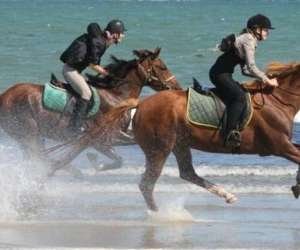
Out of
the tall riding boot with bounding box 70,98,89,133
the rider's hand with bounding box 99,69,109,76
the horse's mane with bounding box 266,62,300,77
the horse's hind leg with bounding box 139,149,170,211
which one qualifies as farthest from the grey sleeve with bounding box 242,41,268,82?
the tall riding boot with bounding box 70,98,89,133

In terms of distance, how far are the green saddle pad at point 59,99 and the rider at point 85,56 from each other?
0.10 metres

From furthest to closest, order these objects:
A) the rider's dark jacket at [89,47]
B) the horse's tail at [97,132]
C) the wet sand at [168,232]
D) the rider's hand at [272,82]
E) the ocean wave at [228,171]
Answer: the ocean wave at [228,171]
the rider's dark jacket at [89,47]
the horse's tail at [97,132]
the rider's hand at [272,82]
the wet sand at [168,232]

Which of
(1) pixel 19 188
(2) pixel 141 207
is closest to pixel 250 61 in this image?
(2) pixel 141 207

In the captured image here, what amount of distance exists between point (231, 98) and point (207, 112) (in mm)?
335

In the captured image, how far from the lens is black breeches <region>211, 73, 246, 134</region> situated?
12.9 m

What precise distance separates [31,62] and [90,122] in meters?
24.1

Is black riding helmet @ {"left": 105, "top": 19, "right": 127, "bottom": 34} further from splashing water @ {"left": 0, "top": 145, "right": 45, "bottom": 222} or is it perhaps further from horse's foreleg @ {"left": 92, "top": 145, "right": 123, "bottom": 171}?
splashing water @ {"left": 0, "top": 145, "right": 45, "bottom": 222}

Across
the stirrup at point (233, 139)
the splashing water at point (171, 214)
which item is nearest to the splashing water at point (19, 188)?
the splashing water at point (171, 214)

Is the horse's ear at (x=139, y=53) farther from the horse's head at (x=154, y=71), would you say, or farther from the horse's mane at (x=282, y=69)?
the horse's mane at (x=282, y=69)

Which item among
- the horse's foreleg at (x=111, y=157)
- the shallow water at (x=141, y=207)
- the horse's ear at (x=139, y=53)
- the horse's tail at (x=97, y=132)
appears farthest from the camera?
the horse's foreleg at (x=111, y=157)

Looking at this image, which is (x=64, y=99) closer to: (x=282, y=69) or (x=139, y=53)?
(x=139, y=53)

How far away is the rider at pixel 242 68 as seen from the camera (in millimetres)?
12820

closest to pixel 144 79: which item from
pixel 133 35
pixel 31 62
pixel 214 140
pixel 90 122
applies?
pixel 90 122

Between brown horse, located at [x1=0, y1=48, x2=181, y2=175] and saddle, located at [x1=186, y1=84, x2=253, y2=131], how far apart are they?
7.10 feet
